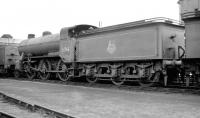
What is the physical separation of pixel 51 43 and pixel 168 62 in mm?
8039

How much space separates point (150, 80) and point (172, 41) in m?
1.81

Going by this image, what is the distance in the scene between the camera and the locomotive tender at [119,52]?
1012cm

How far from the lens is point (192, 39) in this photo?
8484 mm

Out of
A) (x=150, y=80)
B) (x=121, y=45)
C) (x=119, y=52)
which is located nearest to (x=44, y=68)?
(x=119, y=52)

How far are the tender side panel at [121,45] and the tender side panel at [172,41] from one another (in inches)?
14.1

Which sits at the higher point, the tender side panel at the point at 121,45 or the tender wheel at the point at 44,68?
the tender side panel at the point at 121,45

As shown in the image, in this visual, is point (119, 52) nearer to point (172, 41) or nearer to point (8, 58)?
point (172, 41)

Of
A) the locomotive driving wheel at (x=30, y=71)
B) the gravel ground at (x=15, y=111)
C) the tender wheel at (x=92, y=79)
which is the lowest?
the gravel ground at (x=15, y=111)

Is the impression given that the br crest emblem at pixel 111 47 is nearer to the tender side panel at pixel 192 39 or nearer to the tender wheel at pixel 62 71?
the tender wheel at pixel 62 71

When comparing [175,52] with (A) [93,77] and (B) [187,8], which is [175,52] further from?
(A) [93,77]

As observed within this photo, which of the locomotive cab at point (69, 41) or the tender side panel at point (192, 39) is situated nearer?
the tender side panel at point (192, 39)

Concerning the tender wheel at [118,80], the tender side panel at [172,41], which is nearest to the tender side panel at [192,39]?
the tender side panel at [172,41]

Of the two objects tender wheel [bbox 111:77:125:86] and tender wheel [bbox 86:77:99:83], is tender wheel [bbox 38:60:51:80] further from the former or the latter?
tender wheel [bbox 111:77:125:86]

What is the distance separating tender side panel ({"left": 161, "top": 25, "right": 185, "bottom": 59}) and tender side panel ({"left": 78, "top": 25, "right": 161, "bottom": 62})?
0.36 meters
